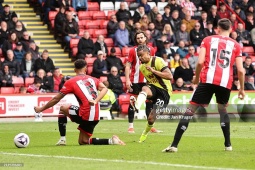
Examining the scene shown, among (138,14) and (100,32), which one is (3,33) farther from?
(138,14)

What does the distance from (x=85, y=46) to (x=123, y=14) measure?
2.85 m

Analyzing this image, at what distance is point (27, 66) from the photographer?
28531mm

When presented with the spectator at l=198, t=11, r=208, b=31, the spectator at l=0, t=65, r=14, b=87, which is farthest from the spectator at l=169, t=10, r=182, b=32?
the spectator at l=0, t=65, r=14, b=87

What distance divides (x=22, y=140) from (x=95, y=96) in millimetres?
1546

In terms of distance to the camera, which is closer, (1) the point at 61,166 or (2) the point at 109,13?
(1) the point at 61,166

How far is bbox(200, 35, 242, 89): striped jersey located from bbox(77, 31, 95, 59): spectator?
1693 cm

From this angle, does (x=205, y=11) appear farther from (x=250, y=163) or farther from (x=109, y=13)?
(x=250, y=163)

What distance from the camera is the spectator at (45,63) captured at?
1118 inches

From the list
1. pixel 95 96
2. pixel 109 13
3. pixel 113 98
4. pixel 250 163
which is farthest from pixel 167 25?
pixel 250 163

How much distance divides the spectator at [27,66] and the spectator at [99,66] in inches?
90.5

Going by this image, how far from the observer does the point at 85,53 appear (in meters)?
30.0

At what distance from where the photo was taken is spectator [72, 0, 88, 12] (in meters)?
32.2

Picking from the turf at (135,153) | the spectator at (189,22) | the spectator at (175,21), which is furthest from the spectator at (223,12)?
the turf at (135,153)

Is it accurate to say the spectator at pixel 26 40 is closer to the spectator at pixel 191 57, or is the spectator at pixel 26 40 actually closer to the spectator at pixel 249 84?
the spectator at pixel 191 57
